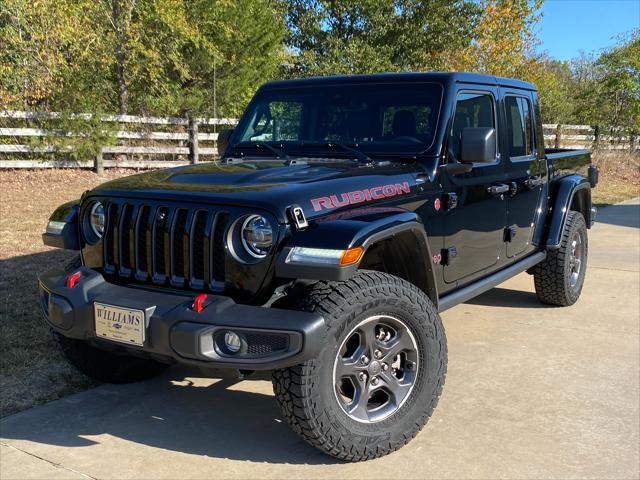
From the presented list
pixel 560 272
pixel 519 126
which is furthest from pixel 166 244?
pixel 560 272

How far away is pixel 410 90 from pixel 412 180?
29.8 inches

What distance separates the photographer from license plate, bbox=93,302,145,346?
2.71 meters

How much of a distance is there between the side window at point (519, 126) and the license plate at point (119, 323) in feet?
9.50

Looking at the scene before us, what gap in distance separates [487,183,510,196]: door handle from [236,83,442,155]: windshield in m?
0.64

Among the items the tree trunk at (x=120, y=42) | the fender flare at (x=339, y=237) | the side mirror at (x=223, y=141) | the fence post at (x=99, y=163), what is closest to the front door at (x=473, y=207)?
the fender flare at (x=339, y=237)

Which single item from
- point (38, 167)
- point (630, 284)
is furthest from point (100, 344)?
point (38, 167)

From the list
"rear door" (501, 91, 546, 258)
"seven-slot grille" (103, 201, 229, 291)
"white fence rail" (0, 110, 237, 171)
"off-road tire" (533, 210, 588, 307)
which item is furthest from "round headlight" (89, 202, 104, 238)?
"white fence rail" (0, 110, 237, 171)

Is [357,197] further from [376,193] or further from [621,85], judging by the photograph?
[621,85]

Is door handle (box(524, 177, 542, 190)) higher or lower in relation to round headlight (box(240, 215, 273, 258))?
higher

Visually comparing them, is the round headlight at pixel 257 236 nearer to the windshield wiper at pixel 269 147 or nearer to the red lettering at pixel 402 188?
the red lettering at pixel 402 188

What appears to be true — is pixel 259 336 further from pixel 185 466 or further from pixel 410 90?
pixel 410 90

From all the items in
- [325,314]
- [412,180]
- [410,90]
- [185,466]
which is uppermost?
[410,90]

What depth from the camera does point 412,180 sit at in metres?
3.45

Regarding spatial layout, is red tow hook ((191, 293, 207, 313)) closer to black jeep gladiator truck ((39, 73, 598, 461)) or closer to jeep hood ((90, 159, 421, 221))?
black jeep gladiator truck ((39, 73, 598, 461))
